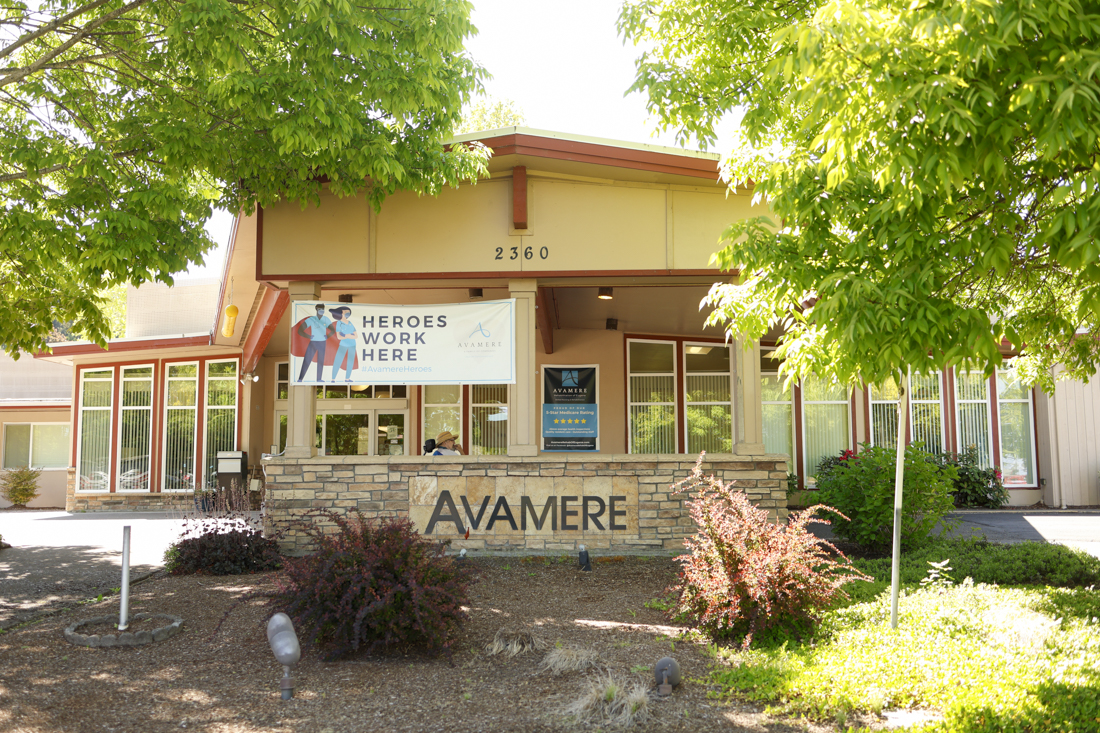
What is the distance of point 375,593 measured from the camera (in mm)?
5180

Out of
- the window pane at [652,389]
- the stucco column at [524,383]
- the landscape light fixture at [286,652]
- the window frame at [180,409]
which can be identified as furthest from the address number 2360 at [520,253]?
the window frame at [180,409]

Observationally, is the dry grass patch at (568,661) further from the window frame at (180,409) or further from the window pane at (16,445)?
the window pane at (16,445)

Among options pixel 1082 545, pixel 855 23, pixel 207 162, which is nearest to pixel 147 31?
pixel 207 162

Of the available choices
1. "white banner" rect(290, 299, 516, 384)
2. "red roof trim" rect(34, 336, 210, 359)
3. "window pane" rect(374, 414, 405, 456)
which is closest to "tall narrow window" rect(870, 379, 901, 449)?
"white banner" rect(290, 299, 516, 384)

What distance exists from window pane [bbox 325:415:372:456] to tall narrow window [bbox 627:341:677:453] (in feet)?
18.5

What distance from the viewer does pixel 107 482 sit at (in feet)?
57.0

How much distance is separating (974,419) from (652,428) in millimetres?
6865

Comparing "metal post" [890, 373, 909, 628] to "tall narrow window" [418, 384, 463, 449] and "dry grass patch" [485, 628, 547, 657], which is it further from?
"tall narrow window" [418, 384, 463, 449]

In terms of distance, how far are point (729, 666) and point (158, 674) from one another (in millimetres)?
3769

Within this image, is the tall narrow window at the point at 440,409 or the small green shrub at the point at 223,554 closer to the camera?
the small green shrub at the point at 223,554

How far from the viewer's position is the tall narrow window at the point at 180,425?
1739cm

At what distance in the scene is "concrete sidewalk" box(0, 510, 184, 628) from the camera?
7.39 meters

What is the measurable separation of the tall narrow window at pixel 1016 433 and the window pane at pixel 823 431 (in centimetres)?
338

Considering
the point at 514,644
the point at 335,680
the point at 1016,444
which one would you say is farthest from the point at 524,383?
the point at 1016,444
